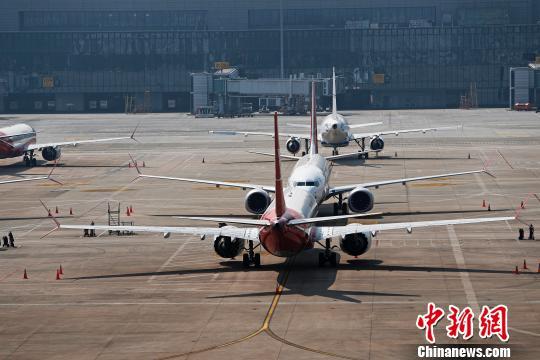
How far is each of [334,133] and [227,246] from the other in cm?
6218

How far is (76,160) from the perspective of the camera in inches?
5148

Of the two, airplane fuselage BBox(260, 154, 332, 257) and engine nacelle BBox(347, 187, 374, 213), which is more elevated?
airplane fuselage BBox(260, 154, 332, 257)

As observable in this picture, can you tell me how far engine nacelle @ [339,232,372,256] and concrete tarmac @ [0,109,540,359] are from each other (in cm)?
104

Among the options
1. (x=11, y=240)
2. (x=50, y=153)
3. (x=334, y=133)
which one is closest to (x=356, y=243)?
(x=11, y=240)

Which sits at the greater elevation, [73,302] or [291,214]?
[291,214]

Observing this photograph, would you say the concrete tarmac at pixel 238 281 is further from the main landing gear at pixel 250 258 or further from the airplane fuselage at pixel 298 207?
the airplane fuselage at pixel 298 207

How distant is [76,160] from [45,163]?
5.02 meters

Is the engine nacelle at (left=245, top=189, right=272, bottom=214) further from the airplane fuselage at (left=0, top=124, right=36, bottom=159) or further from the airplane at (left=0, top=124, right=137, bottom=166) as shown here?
the airplane fuselage at (left=0, top=124, right=36, bottom=159)

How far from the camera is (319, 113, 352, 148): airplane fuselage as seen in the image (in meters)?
121

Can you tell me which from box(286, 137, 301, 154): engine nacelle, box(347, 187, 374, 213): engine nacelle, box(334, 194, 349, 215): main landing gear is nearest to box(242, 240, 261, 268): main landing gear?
box(347, 187, 374, 213): engine nacelle

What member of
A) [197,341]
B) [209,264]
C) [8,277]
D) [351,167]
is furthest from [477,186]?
[197,341]

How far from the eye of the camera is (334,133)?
4764 inches

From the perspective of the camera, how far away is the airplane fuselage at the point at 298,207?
55.3 m

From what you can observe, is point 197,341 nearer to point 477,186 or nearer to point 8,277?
point 8,277
